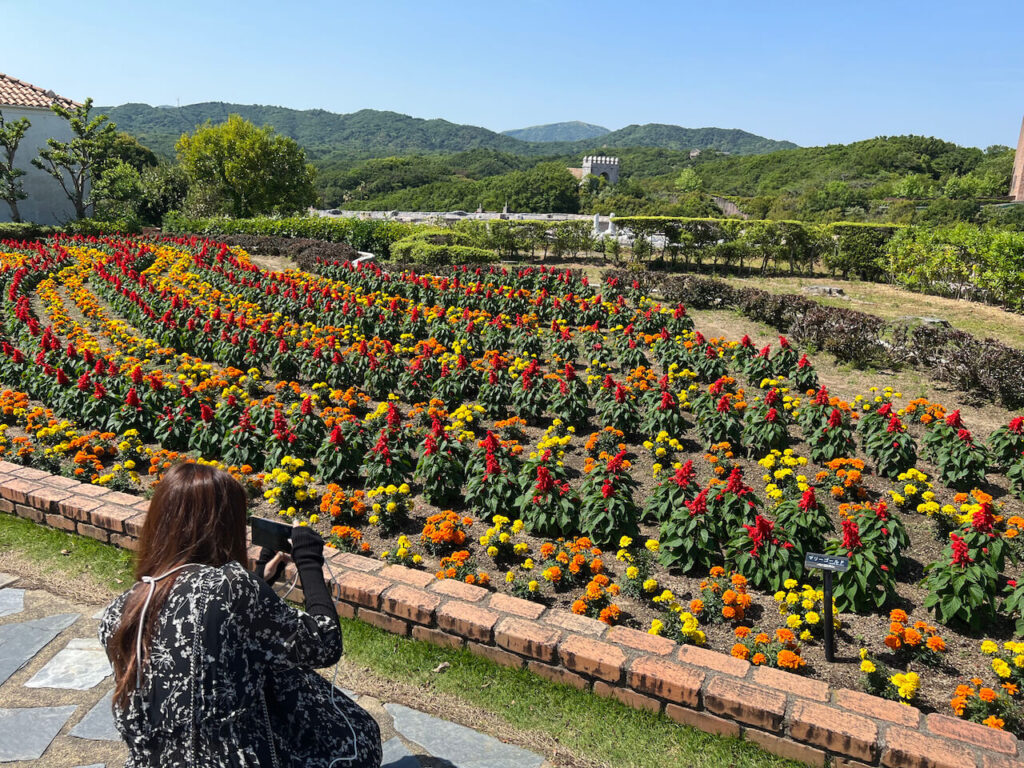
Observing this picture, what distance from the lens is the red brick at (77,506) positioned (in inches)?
168

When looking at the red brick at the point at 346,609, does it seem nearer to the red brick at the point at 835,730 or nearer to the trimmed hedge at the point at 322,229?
the red brick at the point at 835,730

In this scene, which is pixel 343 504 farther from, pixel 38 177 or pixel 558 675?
pixel 38 177

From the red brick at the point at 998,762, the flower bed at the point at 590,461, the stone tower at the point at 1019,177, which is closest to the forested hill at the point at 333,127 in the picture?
the stone tower at the point at 1019,177

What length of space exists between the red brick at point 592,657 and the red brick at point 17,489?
3793mm

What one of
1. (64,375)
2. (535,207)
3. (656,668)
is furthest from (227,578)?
(535,207)

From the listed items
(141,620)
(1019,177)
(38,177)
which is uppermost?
(1019,177)

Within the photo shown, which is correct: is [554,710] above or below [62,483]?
below

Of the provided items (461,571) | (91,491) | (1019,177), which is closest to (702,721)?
(461,571)

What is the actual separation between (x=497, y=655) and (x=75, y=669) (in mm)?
2008

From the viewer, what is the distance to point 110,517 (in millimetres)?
4164

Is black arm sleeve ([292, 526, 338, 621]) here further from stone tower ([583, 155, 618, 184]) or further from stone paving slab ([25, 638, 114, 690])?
stone tower ([583, 155, 618, 184])

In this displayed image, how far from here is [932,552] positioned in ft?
14.4

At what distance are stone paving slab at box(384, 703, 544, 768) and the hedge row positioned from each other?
6926 millimetres

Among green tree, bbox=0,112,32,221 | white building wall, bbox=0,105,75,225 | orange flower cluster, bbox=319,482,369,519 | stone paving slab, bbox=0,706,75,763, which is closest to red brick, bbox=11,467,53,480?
orange flower cluster, bbox=319,482,369,519
